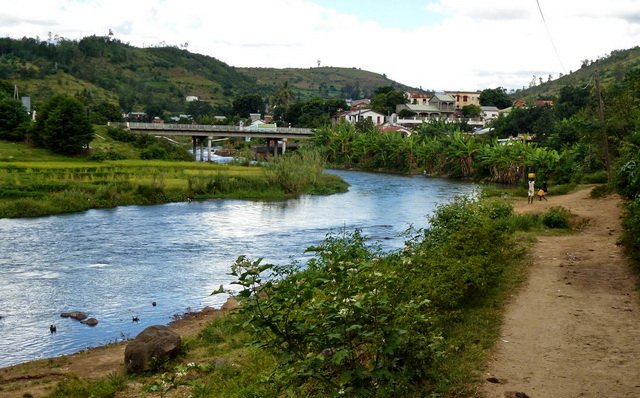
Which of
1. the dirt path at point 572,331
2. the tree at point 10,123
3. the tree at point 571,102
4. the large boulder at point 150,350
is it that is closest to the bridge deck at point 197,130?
the tree at point 10,123

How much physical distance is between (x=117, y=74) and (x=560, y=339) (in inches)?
5559

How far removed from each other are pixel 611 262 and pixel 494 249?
3486 mm

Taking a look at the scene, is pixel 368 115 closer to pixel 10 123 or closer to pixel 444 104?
pixel 444 104

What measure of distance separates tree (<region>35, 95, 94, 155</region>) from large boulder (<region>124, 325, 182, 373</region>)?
1726 inches

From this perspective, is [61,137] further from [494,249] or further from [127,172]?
[494,249]

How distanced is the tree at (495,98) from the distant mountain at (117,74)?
53015 mm

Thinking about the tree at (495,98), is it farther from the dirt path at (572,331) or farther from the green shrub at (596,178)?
the dirt path at (572,331)

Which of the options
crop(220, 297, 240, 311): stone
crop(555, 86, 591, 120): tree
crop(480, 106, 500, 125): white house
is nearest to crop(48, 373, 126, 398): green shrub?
crop(220, 297, 240, 311): stone

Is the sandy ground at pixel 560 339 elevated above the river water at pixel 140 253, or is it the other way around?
the sandy ground at pixel 560 339

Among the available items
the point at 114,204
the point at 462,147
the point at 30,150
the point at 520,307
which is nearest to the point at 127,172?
the point at 114,204

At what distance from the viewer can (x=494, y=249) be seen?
1447cm

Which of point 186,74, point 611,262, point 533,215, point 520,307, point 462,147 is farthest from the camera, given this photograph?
point 186,74

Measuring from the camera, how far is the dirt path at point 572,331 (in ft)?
27.9

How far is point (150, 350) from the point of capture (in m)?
13.2
